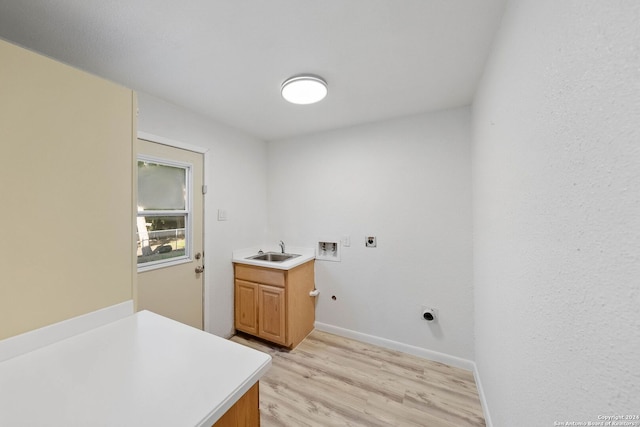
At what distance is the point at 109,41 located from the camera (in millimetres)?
1248

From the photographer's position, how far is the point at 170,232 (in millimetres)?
2066

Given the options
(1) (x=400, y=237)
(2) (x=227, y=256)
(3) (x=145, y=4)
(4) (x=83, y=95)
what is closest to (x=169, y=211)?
(2) (x=227, y=256)

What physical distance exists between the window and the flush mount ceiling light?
1249 mm

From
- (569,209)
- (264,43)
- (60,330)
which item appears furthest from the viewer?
(264,43)

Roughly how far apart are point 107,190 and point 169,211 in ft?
3.45

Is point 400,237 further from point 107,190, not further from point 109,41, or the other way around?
point 109,41

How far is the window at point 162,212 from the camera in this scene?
6.12 ft

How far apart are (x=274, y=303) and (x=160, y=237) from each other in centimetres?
124

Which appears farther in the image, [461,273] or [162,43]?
[461,273]

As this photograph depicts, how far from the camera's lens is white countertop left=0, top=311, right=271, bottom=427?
0.58 metres

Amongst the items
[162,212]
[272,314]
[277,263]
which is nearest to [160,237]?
[162,212]

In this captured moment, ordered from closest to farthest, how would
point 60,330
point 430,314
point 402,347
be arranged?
1. point 60,330
2. point 430,314
3. point 402,347

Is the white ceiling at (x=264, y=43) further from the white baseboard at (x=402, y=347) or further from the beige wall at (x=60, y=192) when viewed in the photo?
the white baseboard at (x=402, y=347)

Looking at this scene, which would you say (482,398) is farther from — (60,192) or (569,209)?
(60,192)
